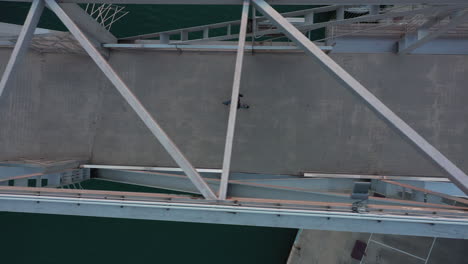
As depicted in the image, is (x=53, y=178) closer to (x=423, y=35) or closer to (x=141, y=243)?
(x=141, y=243)

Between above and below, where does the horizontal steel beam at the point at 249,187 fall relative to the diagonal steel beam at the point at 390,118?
below

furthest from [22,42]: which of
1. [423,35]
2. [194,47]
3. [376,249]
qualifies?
[376,249]

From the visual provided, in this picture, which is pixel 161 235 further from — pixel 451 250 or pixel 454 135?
pixel 451 250

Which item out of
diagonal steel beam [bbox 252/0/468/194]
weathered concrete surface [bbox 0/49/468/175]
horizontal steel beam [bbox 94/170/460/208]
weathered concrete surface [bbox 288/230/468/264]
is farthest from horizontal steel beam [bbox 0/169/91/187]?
weathered concrete surface [bbox 288/230/468/264]

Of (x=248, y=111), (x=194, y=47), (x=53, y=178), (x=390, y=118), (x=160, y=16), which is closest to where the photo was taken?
(x=390, y=118)

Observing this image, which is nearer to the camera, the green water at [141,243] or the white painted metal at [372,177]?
the white painted metal at [372,177]

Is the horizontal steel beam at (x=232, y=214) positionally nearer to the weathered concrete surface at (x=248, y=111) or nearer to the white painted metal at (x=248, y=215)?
the white painted metal at (x=248, y=215)

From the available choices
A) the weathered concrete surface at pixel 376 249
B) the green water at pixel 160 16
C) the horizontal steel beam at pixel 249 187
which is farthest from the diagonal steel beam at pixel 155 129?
the weathered concrete surface at pixel 376 249

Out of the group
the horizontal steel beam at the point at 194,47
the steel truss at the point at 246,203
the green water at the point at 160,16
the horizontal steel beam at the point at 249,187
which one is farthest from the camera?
the green water at the point at 160,16
